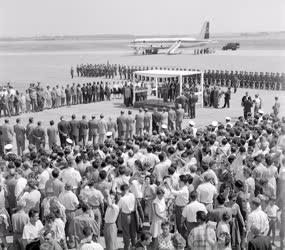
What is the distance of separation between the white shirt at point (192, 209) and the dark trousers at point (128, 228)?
1.08m

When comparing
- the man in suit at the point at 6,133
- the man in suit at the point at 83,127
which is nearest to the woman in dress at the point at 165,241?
Answer: the man in suit at the point at 6,133

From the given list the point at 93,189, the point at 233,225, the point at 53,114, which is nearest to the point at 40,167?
the point at 93,189

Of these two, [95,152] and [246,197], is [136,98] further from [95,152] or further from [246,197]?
[246,197]

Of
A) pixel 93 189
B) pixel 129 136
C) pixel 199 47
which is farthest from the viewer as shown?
pixel 199 47

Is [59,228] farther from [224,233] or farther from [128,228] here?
[224,233]

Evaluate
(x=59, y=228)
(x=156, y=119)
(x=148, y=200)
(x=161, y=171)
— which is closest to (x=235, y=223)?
(x=148, y=200)

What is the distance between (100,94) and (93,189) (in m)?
20.0

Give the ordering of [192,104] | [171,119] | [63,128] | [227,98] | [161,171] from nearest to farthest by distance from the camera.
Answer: [161,171], [63,128], [171,119], [192,104], [227,98]

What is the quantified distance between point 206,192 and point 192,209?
757 mm

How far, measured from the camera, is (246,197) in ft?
28.6

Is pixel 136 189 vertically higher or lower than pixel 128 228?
higher

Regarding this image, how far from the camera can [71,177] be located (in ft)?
32.2

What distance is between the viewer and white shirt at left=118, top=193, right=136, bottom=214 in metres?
8.60

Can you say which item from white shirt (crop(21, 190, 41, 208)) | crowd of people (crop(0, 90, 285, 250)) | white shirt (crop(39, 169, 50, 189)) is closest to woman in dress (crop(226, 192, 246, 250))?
crowd of people (crop(0, 90, 285, 250))
